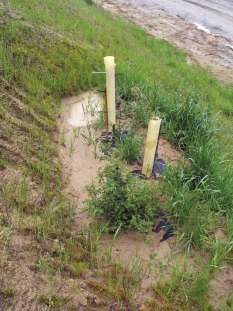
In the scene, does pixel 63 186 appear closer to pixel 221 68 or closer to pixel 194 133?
pixel 194 133

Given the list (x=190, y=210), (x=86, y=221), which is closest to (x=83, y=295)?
(x=86, y=221)

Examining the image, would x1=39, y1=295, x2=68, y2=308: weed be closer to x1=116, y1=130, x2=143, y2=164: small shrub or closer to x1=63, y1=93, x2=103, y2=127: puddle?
x1=116, y1=130, x2=143, y2=164: small shrub

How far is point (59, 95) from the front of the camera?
6.89 m

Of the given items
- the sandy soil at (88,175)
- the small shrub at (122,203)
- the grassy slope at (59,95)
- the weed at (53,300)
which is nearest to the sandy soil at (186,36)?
the grassy slope at (59,95)

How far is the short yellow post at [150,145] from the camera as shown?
4801 millimetres

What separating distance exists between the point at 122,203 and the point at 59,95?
303cm

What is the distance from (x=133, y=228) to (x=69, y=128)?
89.5 inches

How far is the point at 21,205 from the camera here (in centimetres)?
421

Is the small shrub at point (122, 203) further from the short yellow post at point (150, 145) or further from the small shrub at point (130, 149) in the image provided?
the small shrub at point (130, 149)

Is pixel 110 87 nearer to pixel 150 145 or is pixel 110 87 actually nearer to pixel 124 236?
pixel 150 145

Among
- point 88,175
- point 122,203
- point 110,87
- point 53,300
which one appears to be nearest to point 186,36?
point 110,87

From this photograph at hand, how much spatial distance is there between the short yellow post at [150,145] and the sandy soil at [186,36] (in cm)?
747

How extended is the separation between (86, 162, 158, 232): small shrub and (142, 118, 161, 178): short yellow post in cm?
56

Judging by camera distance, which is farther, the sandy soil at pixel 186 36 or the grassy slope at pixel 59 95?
the sandy soil at pixel 186 36
